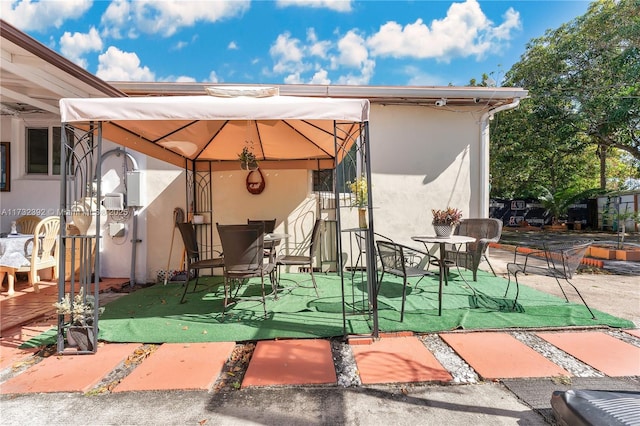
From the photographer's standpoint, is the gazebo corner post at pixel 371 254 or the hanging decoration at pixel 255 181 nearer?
the gazebo corner post at pixel 371 254

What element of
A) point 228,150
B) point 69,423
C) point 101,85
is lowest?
point 69,423

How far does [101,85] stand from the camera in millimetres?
3438

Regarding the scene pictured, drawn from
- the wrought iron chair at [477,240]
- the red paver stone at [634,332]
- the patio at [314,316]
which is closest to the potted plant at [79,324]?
the patio at [314,316]

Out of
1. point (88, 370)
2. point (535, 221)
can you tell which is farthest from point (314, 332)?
point (535, 221)

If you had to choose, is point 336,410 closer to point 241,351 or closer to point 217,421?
point 217,421

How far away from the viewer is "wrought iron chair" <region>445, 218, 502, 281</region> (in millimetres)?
4586

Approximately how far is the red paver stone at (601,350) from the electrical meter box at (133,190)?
234 inches

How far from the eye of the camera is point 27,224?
558 centimetres

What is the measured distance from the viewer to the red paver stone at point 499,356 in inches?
96.8

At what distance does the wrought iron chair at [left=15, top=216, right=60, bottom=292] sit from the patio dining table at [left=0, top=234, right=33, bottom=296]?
5cm

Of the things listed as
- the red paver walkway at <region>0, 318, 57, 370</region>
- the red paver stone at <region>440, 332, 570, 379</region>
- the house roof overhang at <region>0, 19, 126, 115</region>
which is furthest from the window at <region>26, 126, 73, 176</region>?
the red paver stone at <region>440, 332, 570, 379</region>

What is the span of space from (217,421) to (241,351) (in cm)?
96

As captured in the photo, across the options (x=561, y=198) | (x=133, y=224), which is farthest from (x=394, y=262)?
(x=561, y=198)

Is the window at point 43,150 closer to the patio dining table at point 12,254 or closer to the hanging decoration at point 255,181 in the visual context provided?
the patio dining table at point 12,254
